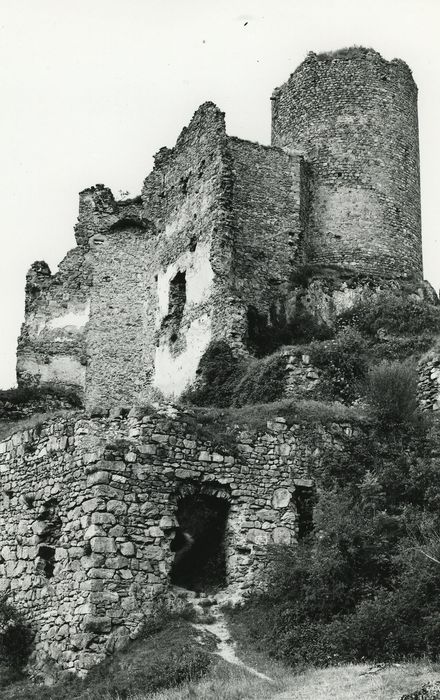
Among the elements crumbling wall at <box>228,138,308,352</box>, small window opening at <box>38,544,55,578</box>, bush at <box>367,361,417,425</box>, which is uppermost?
crumbling wall at <box>228,138,308,352</box>

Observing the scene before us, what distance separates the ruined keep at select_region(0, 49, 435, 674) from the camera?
54.9 feet

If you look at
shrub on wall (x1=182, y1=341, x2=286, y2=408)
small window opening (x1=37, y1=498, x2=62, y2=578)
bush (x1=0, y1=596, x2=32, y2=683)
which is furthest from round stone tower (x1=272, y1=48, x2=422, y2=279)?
bush (x1=0, y1=596, x2=32, y2=683)

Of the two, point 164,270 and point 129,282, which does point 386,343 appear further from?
point 129,282

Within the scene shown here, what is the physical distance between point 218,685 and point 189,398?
12938 millimetres

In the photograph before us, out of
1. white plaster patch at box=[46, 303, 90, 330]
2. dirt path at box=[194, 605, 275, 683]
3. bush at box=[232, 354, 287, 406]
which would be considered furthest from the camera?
white plaster patch at box=[46, 303, 90, 330]

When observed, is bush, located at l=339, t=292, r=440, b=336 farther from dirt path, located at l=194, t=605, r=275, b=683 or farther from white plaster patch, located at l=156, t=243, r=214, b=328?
dirt path, located at l=194, t=605, r=275, b=683

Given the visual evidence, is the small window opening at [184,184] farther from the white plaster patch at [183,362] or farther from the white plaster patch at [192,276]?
the white plaster patch at [183,362]

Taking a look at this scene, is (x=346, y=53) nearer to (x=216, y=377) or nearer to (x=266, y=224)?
(x=266, y=224)

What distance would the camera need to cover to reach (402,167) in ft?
105

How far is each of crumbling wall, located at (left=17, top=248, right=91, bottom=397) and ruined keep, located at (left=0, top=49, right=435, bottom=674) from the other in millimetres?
64

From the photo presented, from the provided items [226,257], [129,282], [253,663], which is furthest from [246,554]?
[129,282]

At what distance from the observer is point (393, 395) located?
→ 19.3 m

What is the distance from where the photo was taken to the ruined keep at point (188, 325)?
54.9ft

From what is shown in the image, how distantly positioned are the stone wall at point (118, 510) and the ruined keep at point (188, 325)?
0.03m
